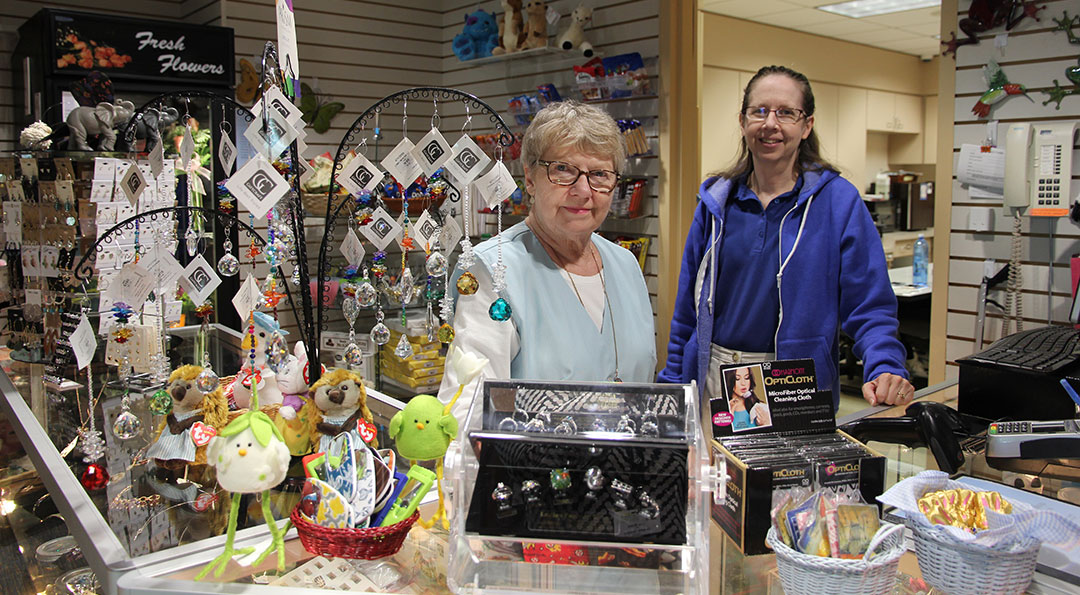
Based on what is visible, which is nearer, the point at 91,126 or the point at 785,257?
the point at 785,257

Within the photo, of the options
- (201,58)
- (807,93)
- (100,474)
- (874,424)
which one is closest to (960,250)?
(807,93)

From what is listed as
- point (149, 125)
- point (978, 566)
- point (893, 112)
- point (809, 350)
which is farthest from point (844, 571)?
point (893, 112)

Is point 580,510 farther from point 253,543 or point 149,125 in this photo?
point 149,125

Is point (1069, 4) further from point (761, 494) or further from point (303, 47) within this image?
point (303, 47)

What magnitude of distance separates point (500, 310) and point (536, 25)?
147 inches

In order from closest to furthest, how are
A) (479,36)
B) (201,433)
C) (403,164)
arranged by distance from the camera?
1. (201,433)
2. (403,164)
3. (479,36)

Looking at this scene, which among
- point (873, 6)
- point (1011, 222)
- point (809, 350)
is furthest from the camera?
point (873, 6)

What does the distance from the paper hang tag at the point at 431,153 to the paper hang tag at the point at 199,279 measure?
597 mm

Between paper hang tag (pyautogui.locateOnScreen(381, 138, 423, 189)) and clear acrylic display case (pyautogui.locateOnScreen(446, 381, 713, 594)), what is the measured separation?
27.4 inches

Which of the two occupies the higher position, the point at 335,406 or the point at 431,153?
the point at 431,153

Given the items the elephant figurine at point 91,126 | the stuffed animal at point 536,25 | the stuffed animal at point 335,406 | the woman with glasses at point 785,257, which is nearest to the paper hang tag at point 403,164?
the stuffed animal at point 335,406

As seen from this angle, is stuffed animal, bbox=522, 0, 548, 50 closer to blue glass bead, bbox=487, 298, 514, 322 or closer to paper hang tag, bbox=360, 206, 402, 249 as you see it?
paper hang tag, bbox=360, 206, 402, 249

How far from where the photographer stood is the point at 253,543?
1.33m

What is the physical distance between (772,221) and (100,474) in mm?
1929
